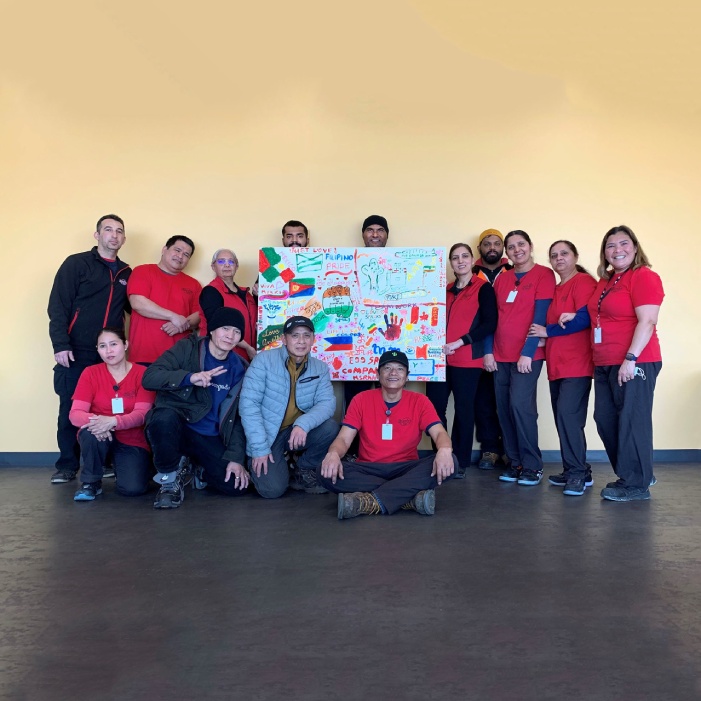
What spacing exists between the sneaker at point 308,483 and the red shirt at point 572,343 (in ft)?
5.66

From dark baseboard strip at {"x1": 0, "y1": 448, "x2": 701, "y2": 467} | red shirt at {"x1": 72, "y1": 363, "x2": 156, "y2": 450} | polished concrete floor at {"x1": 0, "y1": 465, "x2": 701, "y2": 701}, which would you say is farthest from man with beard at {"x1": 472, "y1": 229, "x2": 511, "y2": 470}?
red shirt at {"x1": 72, "y1": 363, "x2": 156, "y2": 450}

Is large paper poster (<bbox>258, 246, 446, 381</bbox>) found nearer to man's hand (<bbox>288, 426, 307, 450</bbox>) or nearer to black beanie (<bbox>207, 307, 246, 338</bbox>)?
black beanie (<bbox>207, 307, 246, 338</bbox>)

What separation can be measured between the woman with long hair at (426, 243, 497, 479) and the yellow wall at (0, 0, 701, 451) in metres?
0.65

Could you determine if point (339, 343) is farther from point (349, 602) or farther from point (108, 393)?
point (349, 602)

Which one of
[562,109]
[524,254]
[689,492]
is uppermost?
[562,109]

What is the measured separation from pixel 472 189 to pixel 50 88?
3521mm

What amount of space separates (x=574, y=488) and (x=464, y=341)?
1220 millimetres

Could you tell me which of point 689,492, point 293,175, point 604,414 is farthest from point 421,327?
point 689,492

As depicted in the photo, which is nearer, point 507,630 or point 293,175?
point 507,630

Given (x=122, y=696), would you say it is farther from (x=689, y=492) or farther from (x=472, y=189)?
(x=472, y=189)

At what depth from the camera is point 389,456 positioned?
11.9 ft

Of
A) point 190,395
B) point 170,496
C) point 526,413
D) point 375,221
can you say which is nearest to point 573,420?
point 526,413

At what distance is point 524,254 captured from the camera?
166 inches

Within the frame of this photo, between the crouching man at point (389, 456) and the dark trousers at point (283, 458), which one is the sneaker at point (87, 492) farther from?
the crouching man at point (389, 456)
